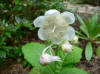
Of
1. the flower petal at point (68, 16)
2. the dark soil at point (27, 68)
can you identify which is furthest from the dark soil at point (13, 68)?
the flower petal at point (68, 16)

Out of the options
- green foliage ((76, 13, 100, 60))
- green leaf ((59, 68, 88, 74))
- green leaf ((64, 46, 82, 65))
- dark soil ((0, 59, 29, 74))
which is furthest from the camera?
green foliage ((76, 13, 100, 60))

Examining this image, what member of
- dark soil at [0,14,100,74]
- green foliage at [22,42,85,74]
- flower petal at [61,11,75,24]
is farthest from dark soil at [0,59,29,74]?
flower petal at [61,11,75,24]

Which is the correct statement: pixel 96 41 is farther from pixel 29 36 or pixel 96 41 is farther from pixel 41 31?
pixel 41 31

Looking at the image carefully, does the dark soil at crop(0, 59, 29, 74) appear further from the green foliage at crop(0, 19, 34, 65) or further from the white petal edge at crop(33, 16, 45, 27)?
the white petal edge at crop(33, 16, 45, 27)

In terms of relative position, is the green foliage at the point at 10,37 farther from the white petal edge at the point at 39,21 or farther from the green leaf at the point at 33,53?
the white petal edge at the point at 39,21

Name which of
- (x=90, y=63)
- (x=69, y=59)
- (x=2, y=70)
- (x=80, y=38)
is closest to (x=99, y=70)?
(x=90, y=63)

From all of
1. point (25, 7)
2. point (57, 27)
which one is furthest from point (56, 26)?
point (25, 7)

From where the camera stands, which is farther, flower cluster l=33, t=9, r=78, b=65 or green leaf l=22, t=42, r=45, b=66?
green leaf l=22, t=42, r=45, b=66
